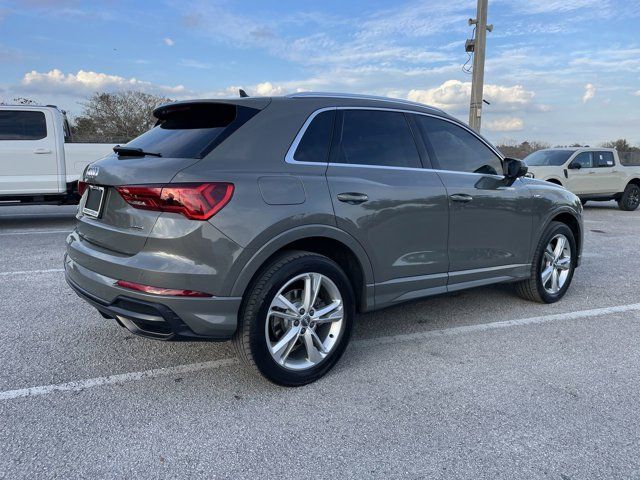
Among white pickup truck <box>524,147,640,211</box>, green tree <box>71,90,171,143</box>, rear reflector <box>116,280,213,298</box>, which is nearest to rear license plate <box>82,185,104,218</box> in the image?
rear reflector <box>116,280,213,298</box>

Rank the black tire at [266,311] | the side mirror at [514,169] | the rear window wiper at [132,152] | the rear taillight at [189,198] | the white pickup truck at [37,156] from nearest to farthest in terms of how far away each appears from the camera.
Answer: the rear taillight at [189,198] → the black tire at [266,311] → the rear window wiper at [132,152] → the side mirror at [514,169] → the white pickup truck at [37,156]

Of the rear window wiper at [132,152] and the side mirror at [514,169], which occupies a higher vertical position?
the rear window wiper at [132,152]

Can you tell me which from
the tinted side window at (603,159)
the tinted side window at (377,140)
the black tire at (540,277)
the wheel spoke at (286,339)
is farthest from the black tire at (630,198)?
the wheel spoke at (286,339)

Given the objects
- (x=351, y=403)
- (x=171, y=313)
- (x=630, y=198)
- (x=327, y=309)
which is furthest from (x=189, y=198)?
(x=630, y=198)

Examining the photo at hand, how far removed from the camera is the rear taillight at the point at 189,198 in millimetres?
→ 2811

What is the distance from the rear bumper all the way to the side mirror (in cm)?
281

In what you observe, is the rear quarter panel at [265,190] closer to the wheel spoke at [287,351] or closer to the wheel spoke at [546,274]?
the wheel spoke at [287,351]

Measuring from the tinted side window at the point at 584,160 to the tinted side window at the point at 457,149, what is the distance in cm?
1095

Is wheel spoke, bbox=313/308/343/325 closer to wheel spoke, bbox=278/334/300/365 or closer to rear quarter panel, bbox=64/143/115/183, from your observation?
wheel spoke, bbox=278/334/300/365

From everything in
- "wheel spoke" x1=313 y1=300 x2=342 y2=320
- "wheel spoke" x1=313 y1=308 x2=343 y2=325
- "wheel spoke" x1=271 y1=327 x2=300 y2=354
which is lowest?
"wheel spoke" x1=271 y1=327 x2=300 y2=354

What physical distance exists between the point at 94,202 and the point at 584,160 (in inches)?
557

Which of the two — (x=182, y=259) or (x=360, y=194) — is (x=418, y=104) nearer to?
(x=360, y=194)

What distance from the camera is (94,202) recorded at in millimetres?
3299

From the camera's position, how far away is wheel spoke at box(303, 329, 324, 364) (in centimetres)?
327
